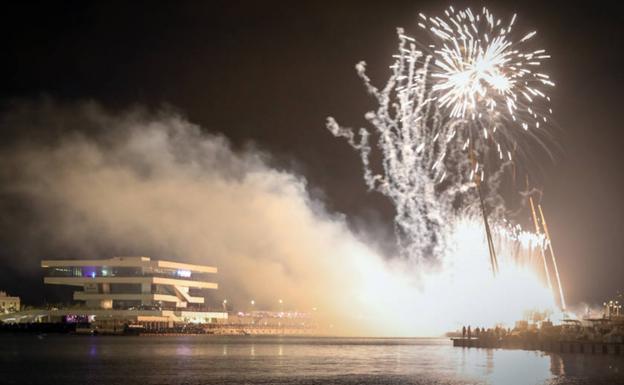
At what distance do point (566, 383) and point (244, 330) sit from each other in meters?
150

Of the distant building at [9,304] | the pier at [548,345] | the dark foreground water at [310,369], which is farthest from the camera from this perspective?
the distant building at [9,304]

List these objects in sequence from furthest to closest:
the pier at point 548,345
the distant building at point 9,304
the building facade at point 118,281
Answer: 1. the distant building at point 9,304
2. the building facade at point 118,281
3. the pier at point 548,345

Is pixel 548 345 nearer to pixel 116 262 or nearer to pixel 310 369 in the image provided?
pixel 310 369

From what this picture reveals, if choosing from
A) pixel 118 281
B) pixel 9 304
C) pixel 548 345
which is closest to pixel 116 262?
pixel 118 281

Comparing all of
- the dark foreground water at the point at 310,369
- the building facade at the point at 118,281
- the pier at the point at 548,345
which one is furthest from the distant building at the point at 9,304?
the pier at the point at 548,345

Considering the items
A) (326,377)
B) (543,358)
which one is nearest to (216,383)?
(326,377)

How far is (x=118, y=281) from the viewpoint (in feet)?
553

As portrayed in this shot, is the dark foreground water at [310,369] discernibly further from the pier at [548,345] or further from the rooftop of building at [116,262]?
the rooftop of building at [116,262]

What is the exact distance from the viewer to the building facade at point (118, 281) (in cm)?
16825

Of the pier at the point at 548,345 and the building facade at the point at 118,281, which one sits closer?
the pier at the point at 548,345

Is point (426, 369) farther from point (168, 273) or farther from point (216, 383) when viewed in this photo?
point (168, 273)

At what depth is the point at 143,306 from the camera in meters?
168

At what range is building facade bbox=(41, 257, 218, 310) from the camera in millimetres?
168250

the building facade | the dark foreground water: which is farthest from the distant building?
the dark foreground water
